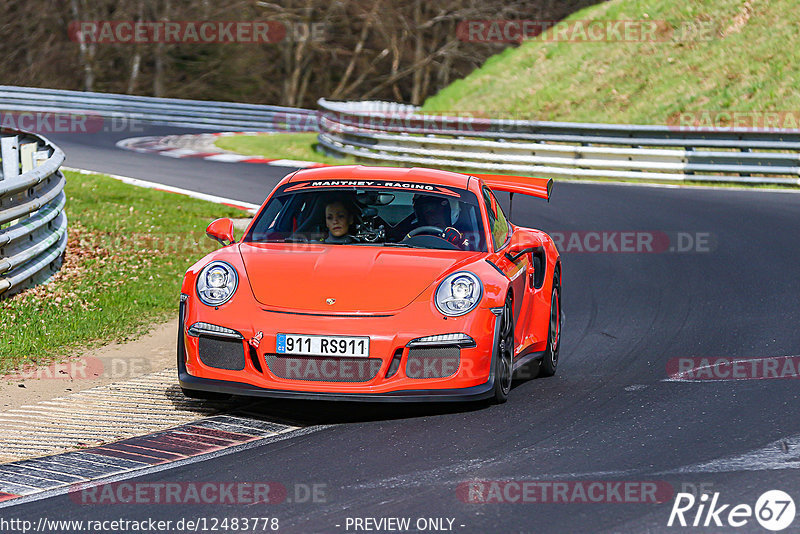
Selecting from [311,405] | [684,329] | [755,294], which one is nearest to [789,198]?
[755,294]

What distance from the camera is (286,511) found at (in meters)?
4.90

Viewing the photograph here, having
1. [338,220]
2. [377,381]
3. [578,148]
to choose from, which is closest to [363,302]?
[377,381]

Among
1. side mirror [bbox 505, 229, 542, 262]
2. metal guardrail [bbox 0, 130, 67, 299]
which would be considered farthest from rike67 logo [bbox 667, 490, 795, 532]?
metal guardrail [bbox 0, 130, 67, 299]

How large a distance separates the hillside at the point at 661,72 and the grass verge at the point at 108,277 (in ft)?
42.9

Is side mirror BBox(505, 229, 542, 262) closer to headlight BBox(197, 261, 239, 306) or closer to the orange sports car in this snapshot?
the orange sports car

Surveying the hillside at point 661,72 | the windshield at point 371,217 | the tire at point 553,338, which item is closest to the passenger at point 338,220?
the windshield at point 371,217

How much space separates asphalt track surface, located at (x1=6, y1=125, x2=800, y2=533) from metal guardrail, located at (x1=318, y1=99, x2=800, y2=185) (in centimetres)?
850

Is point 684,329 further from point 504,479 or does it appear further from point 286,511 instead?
point 286,511

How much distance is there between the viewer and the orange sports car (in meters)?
6.29

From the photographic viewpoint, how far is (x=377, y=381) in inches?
247

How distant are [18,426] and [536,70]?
25890 millimetres

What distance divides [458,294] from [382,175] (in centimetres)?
150

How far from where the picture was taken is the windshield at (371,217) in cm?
744

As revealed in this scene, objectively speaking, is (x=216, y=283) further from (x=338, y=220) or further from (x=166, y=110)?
(x=166, y=110)
